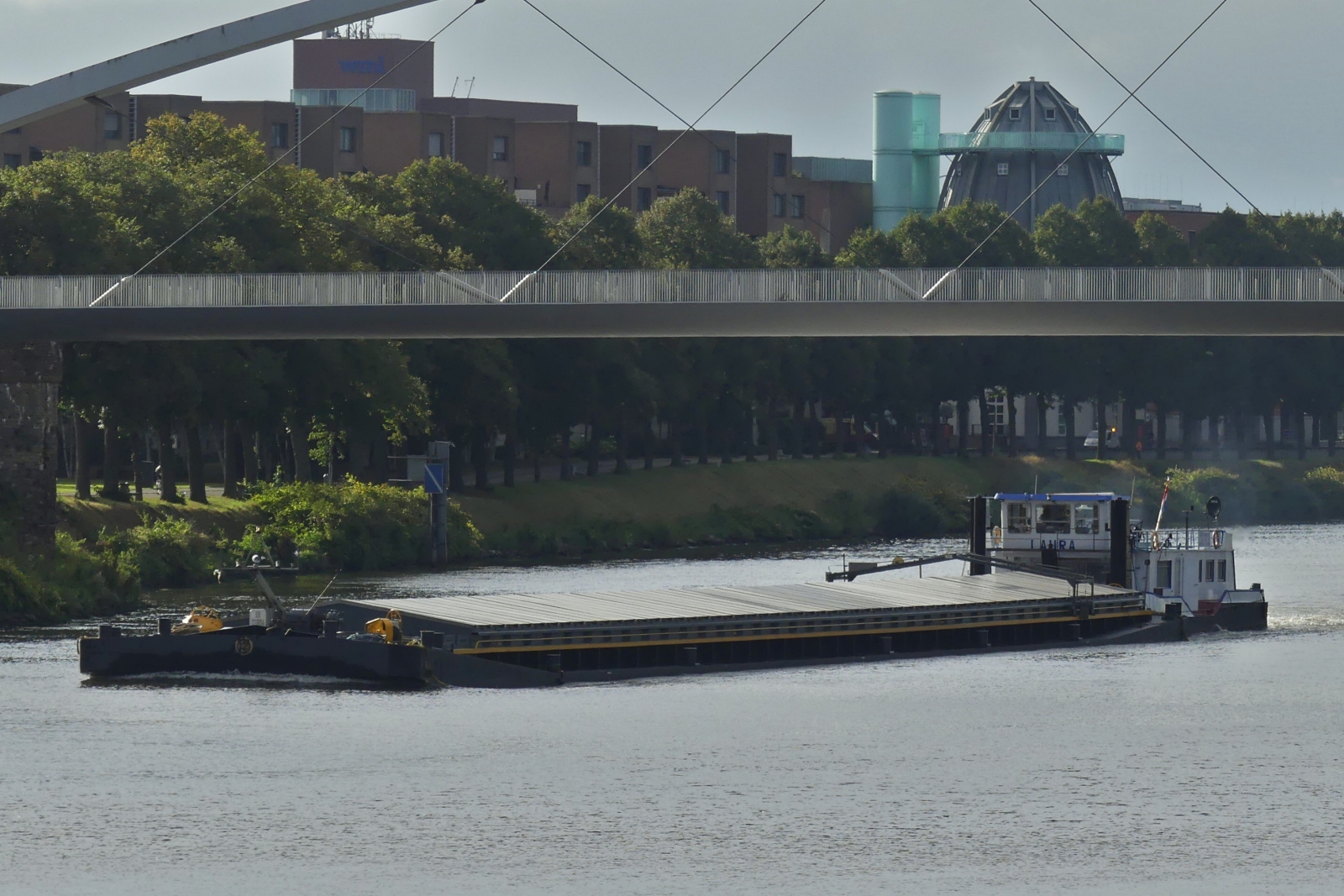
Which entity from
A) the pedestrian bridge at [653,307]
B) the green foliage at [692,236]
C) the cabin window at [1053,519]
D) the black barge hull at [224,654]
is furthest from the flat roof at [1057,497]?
the green foliage at [692,236]

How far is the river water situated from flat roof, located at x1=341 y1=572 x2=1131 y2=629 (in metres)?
2.26

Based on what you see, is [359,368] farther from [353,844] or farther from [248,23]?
[353,844]

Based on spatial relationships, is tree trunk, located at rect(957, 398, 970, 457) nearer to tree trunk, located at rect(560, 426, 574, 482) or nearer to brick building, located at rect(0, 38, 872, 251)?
brick building, located at rect(0, 38, 872, 251)

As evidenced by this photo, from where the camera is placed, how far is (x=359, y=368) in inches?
2975

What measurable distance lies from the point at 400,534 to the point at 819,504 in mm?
27036

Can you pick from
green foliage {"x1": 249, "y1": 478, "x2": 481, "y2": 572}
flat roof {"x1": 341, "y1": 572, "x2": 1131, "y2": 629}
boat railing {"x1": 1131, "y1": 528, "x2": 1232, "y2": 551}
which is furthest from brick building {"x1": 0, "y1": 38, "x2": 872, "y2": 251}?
flat roof {"x1": 341, "y1": 572, "x2": 1131, "y2": 629}

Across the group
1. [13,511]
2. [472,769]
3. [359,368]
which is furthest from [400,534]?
[472,769]

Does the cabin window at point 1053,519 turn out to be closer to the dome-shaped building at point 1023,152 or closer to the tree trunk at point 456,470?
the tree trunk at point 456,470

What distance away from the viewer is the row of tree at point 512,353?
70.6 meters

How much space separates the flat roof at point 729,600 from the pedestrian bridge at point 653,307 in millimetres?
8584

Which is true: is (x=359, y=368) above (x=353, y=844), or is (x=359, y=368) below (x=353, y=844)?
above

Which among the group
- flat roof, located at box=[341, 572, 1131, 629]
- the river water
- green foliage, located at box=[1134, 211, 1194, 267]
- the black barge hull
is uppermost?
green foliage, located at box=[1134, 211, 1194, 267]

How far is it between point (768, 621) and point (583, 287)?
18.9 m

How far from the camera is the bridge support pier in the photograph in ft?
207
